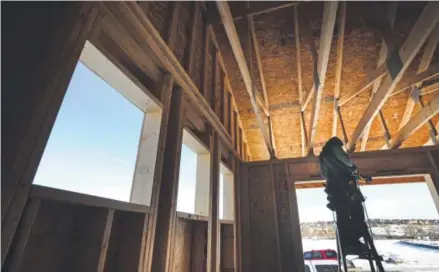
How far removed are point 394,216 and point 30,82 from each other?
924 cm

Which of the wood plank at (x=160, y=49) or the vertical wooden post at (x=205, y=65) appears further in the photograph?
the vertical wooden post at (x=205, y=65)

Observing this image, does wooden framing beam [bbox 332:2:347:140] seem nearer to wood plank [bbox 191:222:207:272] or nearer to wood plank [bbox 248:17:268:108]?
wood plank [bbox 248:17:268:108]

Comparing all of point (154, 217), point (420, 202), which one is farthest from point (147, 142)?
point (420, 202)

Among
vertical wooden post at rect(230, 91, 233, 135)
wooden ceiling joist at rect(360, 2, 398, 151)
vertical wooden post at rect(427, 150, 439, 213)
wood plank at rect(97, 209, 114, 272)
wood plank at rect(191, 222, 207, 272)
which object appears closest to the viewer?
wood plank at rect(97, 209, 114, 272)

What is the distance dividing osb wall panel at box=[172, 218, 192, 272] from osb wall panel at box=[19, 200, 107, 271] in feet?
2.68

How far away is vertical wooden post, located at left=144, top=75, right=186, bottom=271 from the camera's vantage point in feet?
4.48

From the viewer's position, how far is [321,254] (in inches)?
218

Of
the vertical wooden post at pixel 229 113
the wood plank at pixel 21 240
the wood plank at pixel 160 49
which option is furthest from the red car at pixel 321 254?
the wood plank at pixel 21 240

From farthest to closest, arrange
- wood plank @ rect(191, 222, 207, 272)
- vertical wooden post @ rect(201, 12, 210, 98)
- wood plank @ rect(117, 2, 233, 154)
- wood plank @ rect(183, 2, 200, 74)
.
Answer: vertical wooden post @ rect(201, 12, 210, 98)
wood plank @ rect(183, 2, 200, 74)
wood plank @ rect(191, 222, 207, 272)
wood plank @ rect(117, 2, 233, 154)

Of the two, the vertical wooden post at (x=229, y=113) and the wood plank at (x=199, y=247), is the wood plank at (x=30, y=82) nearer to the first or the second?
the wood plank at (x=199, y=247)

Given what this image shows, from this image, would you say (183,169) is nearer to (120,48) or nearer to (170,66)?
(170,66)

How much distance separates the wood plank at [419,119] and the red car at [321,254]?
3.26 m

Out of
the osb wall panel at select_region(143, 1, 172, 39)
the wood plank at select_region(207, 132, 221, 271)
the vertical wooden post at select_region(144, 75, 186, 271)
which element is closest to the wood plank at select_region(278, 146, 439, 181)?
the wood plank at select_region(207, 132, 221, 271)

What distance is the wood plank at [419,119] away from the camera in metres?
2.83
